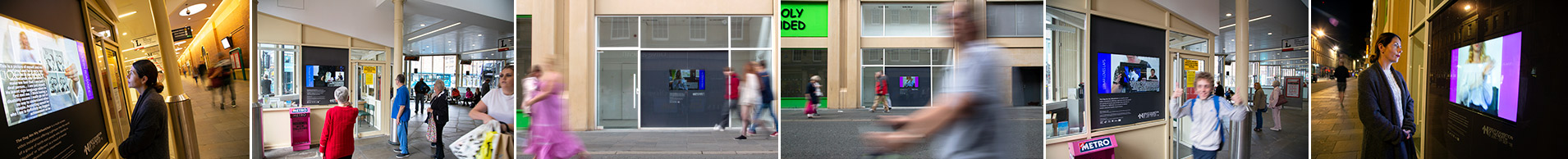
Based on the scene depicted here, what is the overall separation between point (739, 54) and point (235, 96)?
1.70 metres

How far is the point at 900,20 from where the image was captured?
267 centimetres

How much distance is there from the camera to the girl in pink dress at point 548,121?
2.35 meters

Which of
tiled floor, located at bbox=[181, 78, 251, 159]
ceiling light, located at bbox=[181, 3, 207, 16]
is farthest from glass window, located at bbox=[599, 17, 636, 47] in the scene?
ceiling light, located at bbox=[181, 3, 207, 16]

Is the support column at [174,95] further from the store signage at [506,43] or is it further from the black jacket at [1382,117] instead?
the black jacket at [1382,117]

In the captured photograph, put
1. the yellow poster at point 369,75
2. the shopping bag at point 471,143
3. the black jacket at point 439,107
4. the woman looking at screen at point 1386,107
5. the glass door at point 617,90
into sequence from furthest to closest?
the glass door at point 617,90 → the shopping bag at point 471,143 → the black jacket at point 439,107 → the yellow poster at point 369,75 → the woman looking at screen at point 1386,107

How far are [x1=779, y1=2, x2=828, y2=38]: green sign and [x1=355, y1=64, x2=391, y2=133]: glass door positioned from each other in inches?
56.5

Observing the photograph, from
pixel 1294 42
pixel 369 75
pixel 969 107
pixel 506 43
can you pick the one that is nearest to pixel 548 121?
pixel 506 43

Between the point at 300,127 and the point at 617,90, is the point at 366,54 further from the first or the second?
the point at 617,90

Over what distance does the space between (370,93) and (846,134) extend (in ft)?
6.19

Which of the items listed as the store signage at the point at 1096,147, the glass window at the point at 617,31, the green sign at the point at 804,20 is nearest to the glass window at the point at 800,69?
the green sign at the point at 804,20

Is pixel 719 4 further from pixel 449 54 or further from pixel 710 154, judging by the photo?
pixel 449 54

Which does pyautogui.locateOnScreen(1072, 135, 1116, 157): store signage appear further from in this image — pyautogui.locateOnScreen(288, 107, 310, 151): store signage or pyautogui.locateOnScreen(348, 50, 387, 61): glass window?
pyautogui.locateOnScreen(288, 107, 310, 151): store signage

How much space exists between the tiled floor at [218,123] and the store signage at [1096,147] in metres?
2.37

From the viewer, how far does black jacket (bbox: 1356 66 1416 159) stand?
1.74 meters
